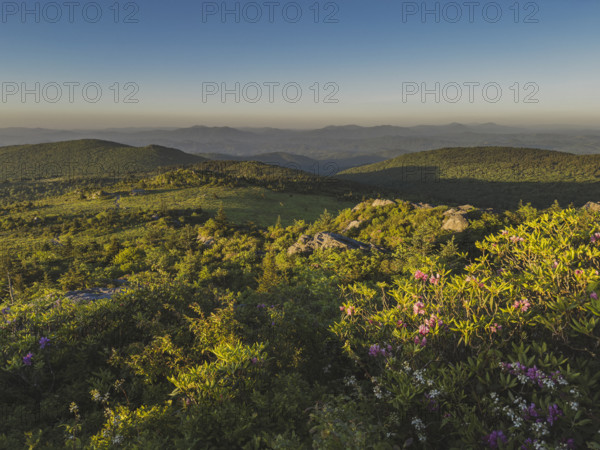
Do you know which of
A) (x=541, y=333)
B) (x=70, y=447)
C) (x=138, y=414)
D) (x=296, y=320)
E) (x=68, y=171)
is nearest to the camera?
(x=70, y=447)

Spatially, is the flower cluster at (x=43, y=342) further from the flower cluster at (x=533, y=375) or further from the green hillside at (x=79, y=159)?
the green hillside at (x=79, y=159)

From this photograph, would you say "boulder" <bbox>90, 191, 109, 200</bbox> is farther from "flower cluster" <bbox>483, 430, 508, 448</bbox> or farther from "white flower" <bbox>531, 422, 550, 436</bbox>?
"white flower" <bbox>531, 422, 550, 436</bbox>

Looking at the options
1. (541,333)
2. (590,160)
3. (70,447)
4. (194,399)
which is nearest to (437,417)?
(541,333)

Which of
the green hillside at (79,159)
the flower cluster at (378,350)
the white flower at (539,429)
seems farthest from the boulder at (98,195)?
the green hillside at (79,159)

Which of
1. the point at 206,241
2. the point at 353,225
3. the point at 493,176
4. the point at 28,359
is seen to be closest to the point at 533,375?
the point at 28,359

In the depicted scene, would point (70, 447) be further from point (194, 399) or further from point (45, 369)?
point (45, 369)
